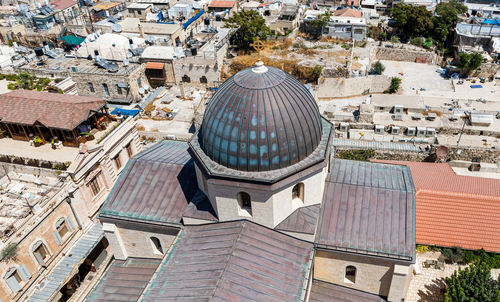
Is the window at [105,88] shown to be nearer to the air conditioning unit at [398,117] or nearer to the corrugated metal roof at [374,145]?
the corrugated metal roof at [374,145]

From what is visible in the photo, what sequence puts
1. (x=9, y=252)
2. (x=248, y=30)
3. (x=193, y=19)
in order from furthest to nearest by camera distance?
(x=193, y=19) < (x=248, y=30) < (x=9, y=252)

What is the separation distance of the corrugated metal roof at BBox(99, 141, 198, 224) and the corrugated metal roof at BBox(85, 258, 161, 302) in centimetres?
447

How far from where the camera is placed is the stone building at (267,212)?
19.8 metres

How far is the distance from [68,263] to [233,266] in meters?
18.4

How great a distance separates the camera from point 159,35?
2670 inches

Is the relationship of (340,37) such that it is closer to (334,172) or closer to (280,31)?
(280,31)

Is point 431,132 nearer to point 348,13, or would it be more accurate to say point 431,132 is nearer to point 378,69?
point 378,69

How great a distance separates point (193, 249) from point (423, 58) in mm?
62855

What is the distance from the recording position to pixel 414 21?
2849 inches

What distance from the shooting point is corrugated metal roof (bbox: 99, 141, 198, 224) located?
24812 mm

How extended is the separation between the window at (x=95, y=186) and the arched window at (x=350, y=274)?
78.1 feet

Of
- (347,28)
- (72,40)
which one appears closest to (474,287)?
(347,28)

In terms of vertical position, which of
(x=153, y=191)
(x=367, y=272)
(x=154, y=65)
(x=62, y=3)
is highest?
(x=62, y=3)

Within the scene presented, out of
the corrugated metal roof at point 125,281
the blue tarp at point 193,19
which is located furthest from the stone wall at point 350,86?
the corrugated metal roof at point 125,281
